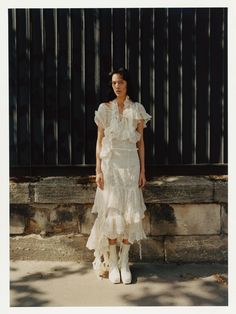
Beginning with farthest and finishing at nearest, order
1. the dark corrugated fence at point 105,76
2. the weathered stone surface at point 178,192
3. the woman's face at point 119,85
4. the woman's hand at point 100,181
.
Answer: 1. the dark corrugated fence at point 105,76
2. the weathered stone surface at point 178,192
3. the woman's hand at point 100,181
4. the woman's face at point 119,85

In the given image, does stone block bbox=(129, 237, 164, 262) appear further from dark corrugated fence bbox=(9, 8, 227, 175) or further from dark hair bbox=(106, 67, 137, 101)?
dark hair bbox=(106, 67, 137, 101)

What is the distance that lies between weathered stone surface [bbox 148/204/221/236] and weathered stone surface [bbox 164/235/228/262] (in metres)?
0.09

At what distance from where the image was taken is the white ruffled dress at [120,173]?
4203 mm

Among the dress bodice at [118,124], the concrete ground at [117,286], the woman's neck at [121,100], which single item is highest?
the woman's neck at [121,100]

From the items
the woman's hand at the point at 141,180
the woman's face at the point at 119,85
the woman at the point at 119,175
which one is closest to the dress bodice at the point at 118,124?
the woman at the point at 119,175

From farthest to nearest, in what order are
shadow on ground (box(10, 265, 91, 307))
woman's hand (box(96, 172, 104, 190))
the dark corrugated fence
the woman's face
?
1. the dark corrugated fence
2. woman's hand (box(96, 172, 104, 190))
3. the woman's face
4. shadow on ground (box(10, 265, 91, 307))

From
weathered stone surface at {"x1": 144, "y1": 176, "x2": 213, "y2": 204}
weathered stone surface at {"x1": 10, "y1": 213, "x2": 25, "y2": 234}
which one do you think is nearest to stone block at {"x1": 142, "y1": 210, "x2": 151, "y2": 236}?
weathered stone surface at {"x1": 144, "y1": 176, "x2": 213, "y2": 204}

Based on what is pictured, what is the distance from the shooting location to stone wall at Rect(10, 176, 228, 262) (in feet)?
15.5

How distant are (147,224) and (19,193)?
4.88 ft

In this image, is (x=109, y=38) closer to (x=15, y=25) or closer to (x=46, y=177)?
(x=15, y=25)

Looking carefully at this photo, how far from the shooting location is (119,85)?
4.18 meters

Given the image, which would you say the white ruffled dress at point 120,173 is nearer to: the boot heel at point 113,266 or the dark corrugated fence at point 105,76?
the boot heel at point 113,266

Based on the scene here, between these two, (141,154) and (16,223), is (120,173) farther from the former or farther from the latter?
(16,223)

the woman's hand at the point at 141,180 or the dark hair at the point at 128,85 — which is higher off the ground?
the dark hair at the point at 128,85
